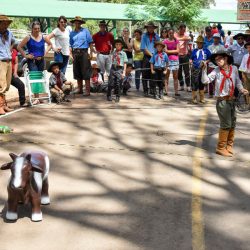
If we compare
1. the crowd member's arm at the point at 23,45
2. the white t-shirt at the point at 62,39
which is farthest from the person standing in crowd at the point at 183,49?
the crowd member's arm at the point at 23,45

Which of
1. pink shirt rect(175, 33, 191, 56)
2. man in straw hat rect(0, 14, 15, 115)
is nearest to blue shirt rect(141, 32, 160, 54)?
pink shirt rect(175, 33, 191, 56)

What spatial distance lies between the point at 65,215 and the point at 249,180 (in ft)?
9.09

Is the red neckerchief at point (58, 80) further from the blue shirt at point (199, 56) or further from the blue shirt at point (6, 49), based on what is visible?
the blue shirt at point (199, 56)

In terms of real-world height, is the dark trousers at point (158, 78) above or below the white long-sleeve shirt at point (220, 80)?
below

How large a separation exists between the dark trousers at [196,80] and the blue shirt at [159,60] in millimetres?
844

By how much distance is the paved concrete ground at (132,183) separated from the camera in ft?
14.5

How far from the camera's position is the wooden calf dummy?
441 cm

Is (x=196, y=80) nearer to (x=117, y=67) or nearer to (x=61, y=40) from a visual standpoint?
(x=117, y=67)

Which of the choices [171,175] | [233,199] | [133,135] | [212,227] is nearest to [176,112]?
[133,135]

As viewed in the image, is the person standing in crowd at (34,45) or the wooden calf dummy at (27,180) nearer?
the wooden calf dummy at (27,180)

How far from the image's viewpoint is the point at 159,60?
11.7 meters

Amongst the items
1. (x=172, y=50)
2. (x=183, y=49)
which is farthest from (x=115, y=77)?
(x=183, y=49)

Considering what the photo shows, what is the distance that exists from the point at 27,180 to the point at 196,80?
25.9ft

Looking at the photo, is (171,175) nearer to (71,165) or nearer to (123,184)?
(123,184)
